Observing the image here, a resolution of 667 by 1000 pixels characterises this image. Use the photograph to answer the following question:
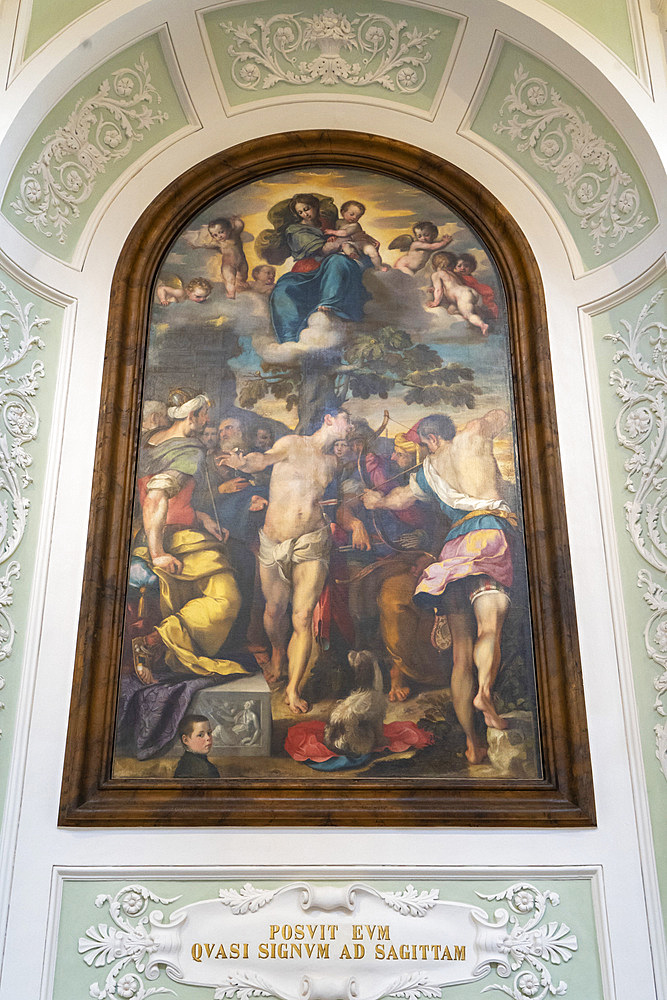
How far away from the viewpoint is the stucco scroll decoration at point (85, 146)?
6086 millimetres

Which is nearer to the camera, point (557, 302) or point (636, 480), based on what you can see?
point (636, 480)

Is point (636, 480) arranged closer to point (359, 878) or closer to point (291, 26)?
point (359, 878)

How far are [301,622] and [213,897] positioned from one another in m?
1.58

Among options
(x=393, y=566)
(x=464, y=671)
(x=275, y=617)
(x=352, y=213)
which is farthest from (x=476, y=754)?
(x=352, y=213)

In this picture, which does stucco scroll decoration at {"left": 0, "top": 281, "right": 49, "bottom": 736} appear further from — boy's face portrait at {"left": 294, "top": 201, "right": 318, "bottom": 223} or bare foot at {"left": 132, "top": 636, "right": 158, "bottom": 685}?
boy's face portrait at {"left": 294, "top": 201, "right": 318, "bottom": 223}

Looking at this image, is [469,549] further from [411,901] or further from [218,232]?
[218,232]

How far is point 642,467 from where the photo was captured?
5715mm

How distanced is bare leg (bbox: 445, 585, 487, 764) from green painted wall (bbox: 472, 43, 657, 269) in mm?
2498

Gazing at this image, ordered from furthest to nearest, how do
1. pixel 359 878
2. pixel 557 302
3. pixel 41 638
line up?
1. pixel 557 302
2. pixel 41 638
3. pixel 359 878

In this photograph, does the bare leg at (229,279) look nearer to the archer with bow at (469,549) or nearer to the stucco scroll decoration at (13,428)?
the stucco scroll decoration at (13,428)

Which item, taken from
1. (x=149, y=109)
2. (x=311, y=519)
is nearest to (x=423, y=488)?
(x=311, y=519)

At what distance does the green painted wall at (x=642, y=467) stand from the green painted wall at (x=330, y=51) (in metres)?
2.19

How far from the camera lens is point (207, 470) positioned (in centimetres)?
606

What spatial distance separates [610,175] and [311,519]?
2.96 m
